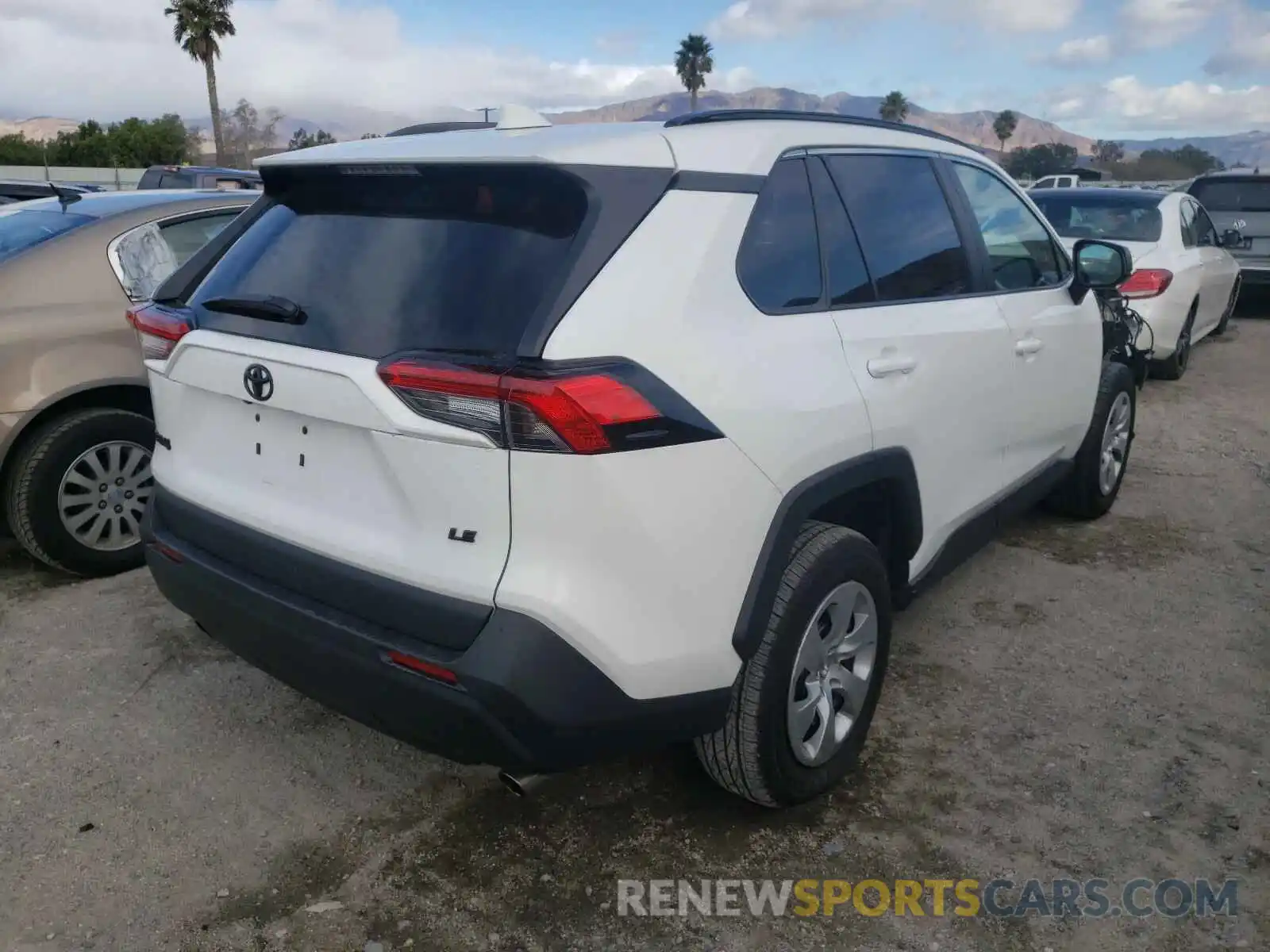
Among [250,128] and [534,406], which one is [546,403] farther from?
[250,128]

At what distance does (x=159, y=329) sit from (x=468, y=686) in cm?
145

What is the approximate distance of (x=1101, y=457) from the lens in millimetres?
5023

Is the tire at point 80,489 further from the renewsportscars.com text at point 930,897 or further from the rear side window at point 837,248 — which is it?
the rear side window at point 837,248

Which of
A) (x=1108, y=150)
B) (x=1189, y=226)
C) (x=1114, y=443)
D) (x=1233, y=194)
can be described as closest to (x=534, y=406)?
(x=1114, y=443)

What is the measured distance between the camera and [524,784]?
228cm

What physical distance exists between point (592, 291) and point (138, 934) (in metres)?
1.83

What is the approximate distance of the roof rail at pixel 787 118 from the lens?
2.50 metres

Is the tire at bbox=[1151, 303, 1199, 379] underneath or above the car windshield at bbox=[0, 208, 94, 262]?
underneath

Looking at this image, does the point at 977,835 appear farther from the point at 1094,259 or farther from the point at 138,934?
the point at 1094,259

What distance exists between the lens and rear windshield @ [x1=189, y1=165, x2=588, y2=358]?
212cm

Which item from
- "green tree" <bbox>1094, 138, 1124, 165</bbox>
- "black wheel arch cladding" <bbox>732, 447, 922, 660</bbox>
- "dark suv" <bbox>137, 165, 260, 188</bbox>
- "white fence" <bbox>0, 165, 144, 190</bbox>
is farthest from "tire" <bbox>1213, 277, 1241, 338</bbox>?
"green tree" <bbox>1094, 138, 1124, 165</bbox>

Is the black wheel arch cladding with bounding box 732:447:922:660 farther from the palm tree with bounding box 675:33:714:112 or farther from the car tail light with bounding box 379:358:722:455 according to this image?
the palm tree with bounding box 675:33:714:112

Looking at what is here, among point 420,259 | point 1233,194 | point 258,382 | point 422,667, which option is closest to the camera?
point 422,667

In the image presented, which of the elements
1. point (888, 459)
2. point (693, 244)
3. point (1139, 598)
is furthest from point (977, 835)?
point (1139, 598)
